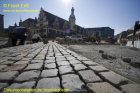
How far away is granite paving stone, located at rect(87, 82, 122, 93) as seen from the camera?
1.56 metres

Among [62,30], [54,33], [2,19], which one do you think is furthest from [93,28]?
[2,19]

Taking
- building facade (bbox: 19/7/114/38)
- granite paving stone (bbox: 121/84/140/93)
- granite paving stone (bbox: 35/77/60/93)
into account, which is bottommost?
granite paving stone (bbox: 121/84/140/93)

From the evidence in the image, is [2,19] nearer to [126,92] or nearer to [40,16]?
[40,16]

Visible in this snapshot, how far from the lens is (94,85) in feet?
5.69

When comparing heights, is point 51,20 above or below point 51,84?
above

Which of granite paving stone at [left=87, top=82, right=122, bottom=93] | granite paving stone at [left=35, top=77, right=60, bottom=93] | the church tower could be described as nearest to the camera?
granite paving stone at [left=87, top=82, right=122, bottom=93]

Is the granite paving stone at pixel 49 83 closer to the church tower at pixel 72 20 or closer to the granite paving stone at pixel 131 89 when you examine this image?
the granite paving stone at pixel 131 89

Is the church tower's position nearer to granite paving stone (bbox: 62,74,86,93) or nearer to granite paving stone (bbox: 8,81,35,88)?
granite paving stone (bbox: 62,74,86,93)

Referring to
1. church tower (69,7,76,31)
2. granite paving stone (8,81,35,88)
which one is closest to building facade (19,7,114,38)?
church tower (69,7,76,31)

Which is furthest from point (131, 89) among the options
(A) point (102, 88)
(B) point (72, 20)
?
(B) point (72, 20)

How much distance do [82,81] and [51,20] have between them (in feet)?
146

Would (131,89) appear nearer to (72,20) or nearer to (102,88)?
(102,88)

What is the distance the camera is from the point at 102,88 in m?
1.64

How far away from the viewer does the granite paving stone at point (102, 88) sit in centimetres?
156
